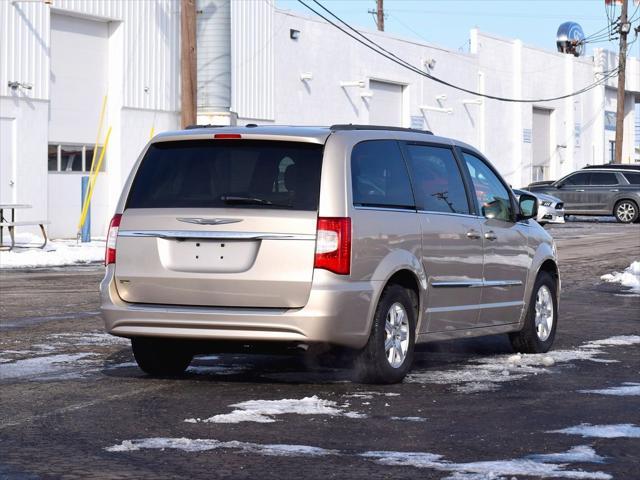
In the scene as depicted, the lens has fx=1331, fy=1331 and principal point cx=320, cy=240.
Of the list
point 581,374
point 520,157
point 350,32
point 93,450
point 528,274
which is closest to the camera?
point 93,450

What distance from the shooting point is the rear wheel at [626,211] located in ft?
143

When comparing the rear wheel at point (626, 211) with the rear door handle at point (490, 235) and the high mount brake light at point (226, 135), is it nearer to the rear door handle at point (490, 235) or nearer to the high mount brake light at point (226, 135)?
the rear door handle at point (490, 235)

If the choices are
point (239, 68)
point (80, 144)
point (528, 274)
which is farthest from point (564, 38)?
point (528, 274)

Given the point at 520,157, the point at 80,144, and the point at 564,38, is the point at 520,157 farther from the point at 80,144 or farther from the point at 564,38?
the point at 80,144

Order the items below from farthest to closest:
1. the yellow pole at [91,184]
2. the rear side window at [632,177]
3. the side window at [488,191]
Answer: the rear side window at [632,177] → the yellow pole at [91,184] → the side window at [488,191]

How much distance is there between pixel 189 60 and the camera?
29.2 metres

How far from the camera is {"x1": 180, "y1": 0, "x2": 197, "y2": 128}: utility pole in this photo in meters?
28.8

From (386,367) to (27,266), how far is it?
14.5 m

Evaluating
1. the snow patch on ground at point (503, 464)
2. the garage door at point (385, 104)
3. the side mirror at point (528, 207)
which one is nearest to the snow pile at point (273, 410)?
the snow patch on ground at point (503, 464)

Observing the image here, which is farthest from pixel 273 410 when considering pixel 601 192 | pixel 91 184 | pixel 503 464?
pixel 601 192

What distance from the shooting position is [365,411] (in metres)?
8.17

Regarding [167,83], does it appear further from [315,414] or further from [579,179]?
[315,414]

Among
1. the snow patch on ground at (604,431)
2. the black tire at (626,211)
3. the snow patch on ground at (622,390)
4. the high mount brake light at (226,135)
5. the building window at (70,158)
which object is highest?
the building window at (70,158)

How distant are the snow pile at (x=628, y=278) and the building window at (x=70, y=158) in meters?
16.1
